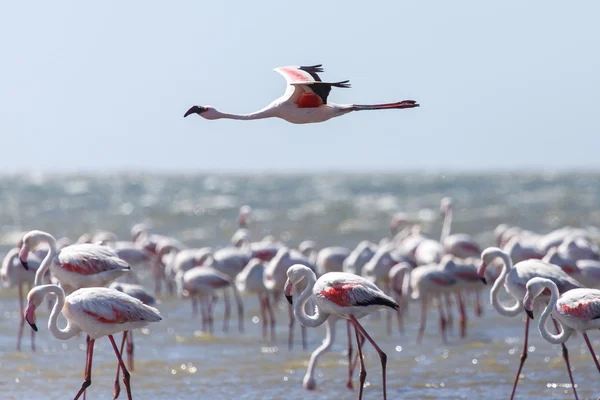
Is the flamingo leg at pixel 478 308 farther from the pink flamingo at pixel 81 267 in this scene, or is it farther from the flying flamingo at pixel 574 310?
the pink flamingo at pixel 81 267

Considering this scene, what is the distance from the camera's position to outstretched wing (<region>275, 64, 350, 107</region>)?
21.9 feet

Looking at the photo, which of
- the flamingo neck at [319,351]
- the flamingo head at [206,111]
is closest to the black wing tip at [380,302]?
the flamingo neck at [319,351]

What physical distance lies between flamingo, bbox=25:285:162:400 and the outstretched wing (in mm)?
1715

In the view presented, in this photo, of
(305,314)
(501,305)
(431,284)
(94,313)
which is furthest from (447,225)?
(94,313)

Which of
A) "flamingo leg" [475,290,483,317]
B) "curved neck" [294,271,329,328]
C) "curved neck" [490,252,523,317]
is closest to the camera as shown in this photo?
"curved neck" [294,271,329,328]

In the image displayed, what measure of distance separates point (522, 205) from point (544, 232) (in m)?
8.27

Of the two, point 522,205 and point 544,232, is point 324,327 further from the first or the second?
point 522,205

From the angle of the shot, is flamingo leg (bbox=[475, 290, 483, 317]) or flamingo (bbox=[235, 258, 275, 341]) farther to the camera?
flamingo leg (bbox=[475, 290, 483, 317])

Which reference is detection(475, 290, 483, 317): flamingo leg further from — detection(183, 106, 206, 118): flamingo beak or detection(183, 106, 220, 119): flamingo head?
detection(183, 106, 206, 118): flamingo beak

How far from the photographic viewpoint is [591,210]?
2605 centimetres

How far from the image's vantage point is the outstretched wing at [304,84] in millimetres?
6660

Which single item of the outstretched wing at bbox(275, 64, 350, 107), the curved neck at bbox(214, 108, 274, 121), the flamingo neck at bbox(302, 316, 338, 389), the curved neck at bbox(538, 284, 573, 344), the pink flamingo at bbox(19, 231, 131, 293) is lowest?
the flamingo neck at bbox(302, 316, 338, 389)

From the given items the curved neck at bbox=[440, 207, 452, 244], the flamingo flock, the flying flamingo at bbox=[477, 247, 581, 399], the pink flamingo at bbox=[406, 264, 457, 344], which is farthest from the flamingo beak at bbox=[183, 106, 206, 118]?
the curved neck at bbox=[440, 207, 452, 244]

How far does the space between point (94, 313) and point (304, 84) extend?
6.44 ft
